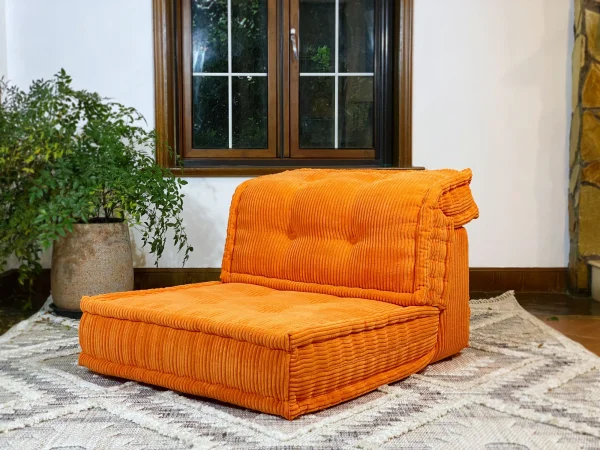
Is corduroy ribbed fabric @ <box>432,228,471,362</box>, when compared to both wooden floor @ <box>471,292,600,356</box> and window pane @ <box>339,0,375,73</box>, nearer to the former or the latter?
wooden floor @ <box>471,292,600,356</box>

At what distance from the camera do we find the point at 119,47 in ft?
13.7

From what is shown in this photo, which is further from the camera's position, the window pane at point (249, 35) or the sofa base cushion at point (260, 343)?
the window pane at point (249, 35)

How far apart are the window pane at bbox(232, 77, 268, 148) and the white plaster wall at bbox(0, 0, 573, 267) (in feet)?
1.01

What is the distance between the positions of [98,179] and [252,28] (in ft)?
4.77

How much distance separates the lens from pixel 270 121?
4371 mm

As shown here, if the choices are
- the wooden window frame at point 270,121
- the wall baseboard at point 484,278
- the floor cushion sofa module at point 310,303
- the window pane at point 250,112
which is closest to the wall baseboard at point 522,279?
the wall baseboard at point 484,278

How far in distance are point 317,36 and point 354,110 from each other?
0.46 metres

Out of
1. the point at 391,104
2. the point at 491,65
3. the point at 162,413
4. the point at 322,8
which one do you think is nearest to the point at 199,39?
the point at 322,8

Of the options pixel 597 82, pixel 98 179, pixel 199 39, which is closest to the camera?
pixel 98 179

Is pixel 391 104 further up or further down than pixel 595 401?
further up

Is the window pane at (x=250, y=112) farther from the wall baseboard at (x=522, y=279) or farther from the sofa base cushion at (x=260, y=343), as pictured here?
the sofa base cushion at (x=260, y=343)

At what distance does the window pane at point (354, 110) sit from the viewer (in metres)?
4.41

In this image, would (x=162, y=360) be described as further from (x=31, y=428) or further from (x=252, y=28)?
(x=252, y=28)

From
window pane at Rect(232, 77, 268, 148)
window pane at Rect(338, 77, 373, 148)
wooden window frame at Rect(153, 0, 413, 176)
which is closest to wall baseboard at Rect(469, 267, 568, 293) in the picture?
wooden window frame at Rect(153, 0, 413, 176)
